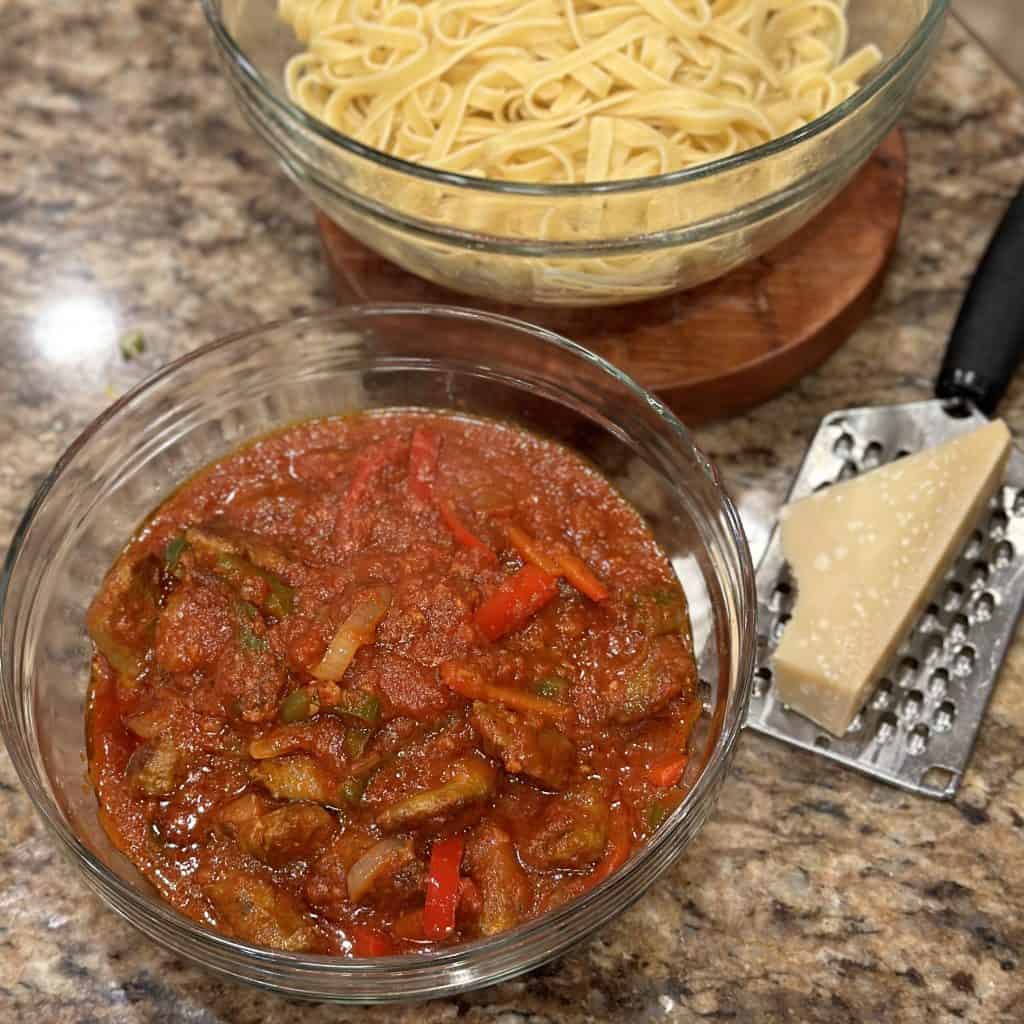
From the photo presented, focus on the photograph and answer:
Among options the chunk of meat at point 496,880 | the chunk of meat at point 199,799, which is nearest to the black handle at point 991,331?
the chunk of meat at point 496,880

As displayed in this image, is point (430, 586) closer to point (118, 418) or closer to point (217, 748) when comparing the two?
point (217, 748)

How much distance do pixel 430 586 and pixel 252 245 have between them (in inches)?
67.3

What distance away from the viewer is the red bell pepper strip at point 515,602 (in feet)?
10.1

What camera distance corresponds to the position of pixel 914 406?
378 cm

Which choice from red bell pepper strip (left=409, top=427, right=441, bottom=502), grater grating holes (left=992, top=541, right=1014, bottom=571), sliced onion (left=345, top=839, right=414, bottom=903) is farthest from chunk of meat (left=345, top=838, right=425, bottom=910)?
grater grating holes (left=992, top=541, right=1014, bottom=571)

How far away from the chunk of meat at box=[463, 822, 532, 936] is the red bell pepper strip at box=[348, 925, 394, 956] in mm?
198

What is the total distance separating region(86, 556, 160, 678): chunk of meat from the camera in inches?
124

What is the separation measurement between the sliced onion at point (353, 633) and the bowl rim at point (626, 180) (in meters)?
1.01

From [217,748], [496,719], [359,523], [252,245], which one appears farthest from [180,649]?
[252,245]

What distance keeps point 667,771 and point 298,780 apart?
0.82 m

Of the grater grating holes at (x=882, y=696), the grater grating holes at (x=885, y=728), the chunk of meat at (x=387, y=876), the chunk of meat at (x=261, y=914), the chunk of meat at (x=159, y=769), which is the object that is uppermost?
the grater grating holes at (x=882, y=696)

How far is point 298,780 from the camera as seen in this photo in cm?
287

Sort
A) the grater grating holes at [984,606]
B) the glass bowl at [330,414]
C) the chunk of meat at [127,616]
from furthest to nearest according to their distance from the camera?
1. the grater grating holes at [984,606]
2. the chunk of meat at [127,616]
3. the glass bowl at [330,414]

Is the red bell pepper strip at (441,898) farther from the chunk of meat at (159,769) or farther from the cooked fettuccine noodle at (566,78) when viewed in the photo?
the cooked fettuccine noodle at (566,78)
